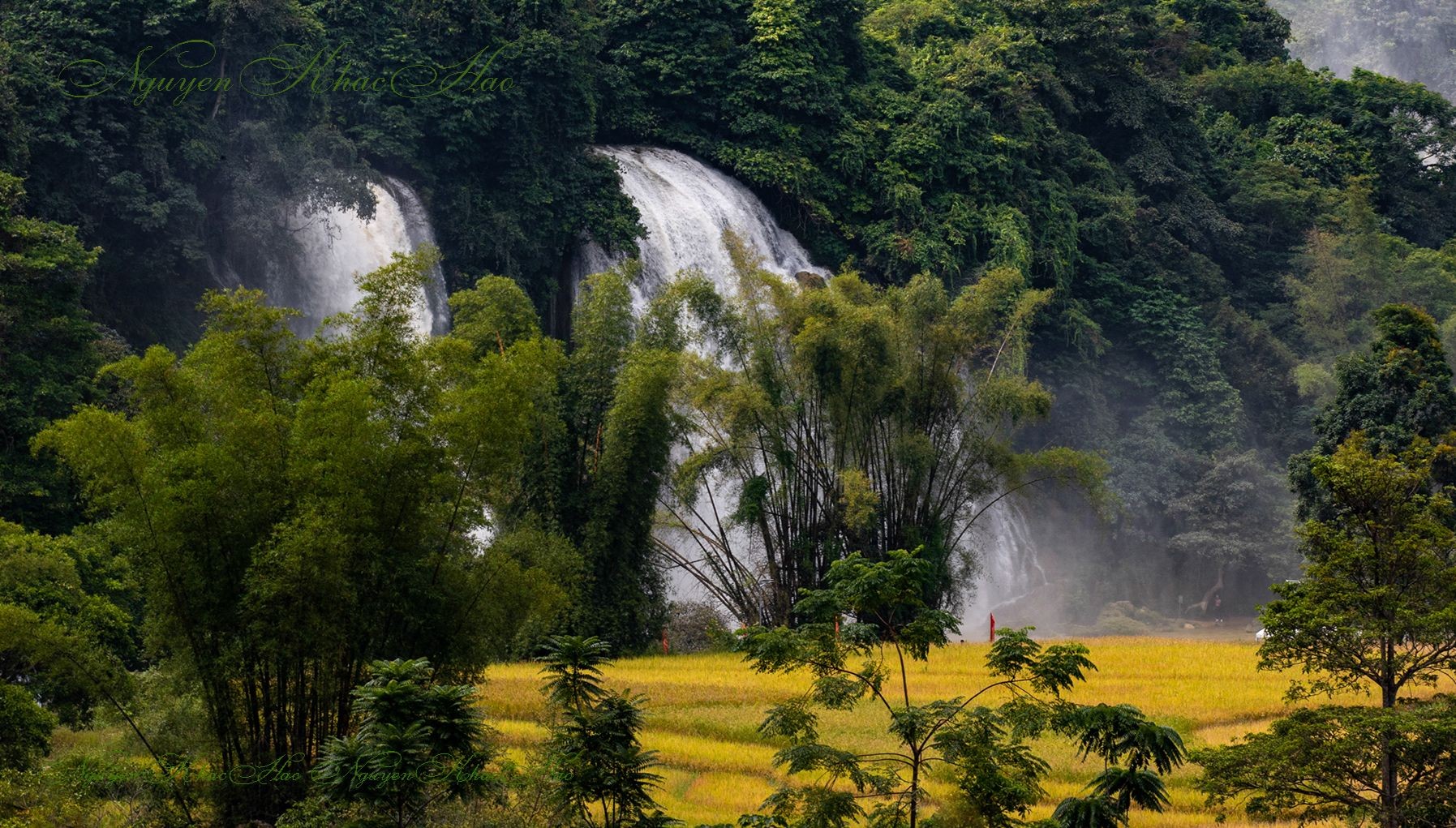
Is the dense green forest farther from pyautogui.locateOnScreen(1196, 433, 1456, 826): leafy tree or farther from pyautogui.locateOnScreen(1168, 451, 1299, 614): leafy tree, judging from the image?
pyautogui.locateOnScreen(1196, 433, 1456, 826): leafy tree

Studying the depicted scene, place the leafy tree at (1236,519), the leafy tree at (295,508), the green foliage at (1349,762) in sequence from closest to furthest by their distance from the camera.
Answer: the green foliage at (1349,762) → the leafy tree at (295,508) → the leafy tree at (1236,519)

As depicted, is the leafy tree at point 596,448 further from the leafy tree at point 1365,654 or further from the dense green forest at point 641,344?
the leafy tree at point 1365,654

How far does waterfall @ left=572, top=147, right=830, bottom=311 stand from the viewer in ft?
119

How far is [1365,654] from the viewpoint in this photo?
1434 cm

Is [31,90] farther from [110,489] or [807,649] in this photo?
[807,649]

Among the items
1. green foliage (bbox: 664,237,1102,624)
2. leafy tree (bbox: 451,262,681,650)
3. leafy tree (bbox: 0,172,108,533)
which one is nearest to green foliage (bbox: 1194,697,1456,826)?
leafy tree (bbox: 451,262,681,650)

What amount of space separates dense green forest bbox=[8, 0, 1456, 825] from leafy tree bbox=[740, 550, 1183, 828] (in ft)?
0.29

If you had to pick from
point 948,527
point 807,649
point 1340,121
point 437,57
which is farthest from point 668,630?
point 1340,121

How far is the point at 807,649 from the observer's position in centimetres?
1348

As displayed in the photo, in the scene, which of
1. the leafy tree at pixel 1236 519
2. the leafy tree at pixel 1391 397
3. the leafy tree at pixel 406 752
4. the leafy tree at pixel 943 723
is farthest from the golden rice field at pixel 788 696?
the leafy tree at pixel 1236 519

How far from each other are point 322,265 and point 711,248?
9.31m

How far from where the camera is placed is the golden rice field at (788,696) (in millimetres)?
18812

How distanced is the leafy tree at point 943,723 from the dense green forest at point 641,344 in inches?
3.5

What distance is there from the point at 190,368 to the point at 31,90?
13645 millimetres
